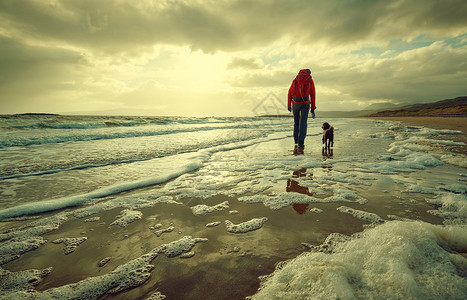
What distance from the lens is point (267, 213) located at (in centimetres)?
269

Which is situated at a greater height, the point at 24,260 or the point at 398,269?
the point at 398,269

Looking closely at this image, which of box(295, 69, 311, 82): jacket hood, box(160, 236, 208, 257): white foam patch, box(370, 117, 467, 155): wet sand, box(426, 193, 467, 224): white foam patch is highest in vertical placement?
box(295, 69, 311, 82): jacket hood

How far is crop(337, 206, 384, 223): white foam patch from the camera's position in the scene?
7.80 ft

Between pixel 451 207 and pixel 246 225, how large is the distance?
266 centimetres

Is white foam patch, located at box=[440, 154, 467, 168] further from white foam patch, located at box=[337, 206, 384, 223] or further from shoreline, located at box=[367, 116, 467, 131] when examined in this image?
shoreline, located at box=[367, 116, 467, 131]

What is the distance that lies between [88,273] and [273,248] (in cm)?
167

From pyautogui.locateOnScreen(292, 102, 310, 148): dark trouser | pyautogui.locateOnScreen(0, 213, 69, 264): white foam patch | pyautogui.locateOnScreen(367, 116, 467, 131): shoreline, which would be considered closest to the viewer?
pyautogui.locateOnScreen(0, 213, 69, 264): white foam patch

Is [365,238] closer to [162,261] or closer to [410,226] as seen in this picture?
[410,226]

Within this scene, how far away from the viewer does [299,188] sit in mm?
3594

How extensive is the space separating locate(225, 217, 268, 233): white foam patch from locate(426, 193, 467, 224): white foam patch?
2053 mm

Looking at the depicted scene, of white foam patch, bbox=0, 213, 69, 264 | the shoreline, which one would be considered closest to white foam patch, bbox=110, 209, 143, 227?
white foam patch, bbox=0, 213, 69, 264

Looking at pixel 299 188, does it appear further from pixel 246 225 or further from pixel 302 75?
pixel 302 75

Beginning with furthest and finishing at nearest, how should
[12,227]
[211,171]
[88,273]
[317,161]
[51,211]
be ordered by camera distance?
[317,161]
[211,171]
[51,211]
[12,227]
[88,273]

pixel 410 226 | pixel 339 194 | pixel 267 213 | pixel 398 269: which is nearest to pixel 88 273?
pixel 267 213
